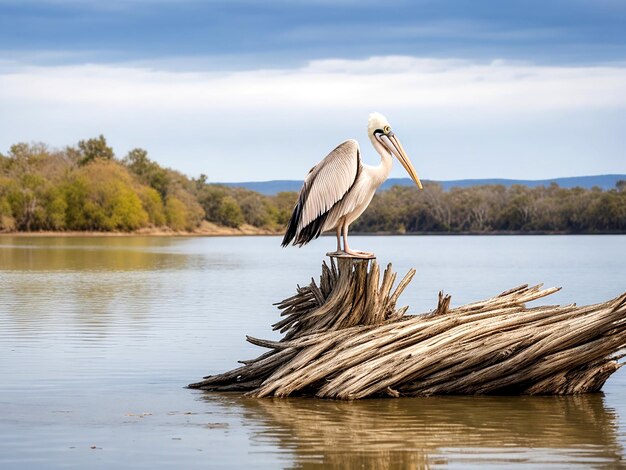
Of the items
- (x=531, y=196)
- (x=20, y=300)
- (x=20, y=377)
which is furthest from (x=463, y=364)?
(x=531, y=196)

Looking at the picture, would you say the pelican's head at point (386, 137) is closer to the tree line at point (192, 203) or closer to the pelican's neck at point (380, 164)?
the pelican's neck at point (380, 164)

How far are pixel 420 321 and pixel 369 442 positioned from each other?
2418 millimetres

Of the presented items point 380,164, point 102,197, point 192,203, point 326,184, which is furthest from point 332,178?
point 192,203

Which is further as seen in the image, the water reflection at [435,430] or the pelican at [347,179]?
the pelican at [347,179]

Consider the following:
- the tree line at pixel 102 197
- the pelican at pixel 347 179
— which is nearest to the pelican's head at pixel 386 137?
the pelican at pixel 347 179

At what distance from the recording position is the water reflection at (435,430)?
9.04 meters

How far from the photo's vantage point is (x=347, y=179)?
40.1 ft

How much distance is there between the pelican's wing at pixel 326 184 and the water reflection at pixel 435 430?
2.03 metres

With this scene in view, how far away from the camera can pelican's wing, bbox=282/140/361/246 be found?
1223 centimetres

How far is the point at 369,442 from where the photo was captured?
959cm

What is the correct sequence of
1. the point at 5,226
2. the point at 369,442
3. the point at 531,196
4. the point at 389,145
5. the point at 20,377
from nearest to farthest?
the point at 369,442 → the point at 389,145 → the point at 20,377 → the point at 5,226 → the point at 531,196

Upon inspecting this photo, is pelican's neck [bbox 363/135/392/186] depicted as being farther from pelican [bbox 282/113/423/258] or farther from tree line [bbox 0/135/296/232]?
tree line [bbox 0/135/296/232]

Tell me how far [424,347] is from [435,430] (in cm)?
147

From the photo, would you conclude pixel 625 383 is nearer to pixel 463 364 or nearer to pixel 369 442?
pixel 463 364
